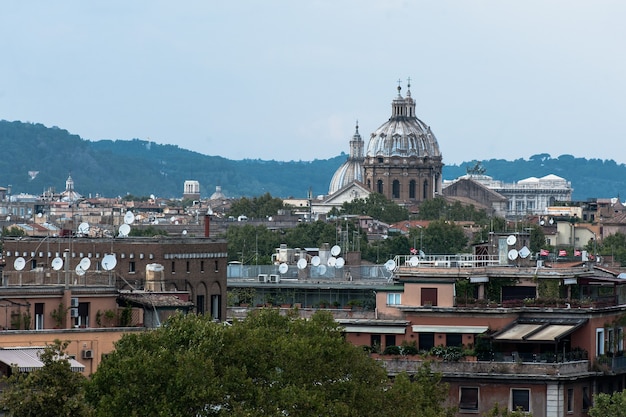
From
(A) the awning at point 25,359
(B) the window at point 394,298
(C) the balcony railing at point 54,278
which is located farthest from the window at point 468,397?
(A) the awning at point 25,359

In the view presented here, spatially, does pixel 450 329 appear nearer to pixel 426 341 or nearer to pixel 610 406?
pixel 426 341

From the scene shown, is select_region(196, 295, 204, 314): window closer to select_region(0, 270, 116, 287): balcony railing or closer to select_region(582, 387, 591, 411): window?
select_region(0, 270, 116, 287): balcony railing

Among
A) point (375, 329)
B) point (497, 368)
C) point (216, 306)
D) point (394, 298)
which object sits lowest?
point (497, 368)

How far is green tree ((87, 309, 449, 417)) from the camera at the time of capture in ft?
153

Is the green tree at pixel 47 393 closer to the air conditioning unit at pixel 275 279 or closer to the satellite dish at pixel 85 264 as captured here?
the satellite dish at pixel 85 264

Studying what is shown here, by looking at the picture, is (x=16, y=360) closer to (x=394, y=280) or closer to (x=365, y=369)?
(x=365, y=369)

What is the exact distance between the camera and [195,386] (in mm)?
46469

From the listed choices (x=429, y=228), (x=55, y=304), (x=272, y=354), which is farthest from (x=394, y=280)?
(x=429, y=228)

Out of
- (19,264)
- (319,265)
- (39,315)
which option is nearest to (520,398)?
(19,264)

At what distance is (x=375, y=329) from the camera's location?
66312mm

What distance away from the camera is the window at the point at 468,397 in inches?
2498

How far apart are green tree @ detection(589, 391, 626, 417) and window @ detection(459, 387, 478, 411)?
3.18m

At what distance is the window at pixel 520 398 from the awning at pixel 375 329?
12.8 feet

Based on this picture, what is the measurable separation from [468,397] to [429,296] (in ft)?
12.2
